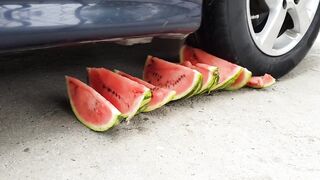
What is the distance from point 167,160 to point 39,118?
1.65ft

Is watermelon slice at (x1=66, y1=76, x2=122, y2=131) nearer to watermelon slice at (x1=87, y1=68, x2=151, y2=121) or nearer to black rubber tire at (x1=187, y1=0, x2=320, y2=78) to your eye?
watermelon slice at (x1=87, y1=68, x2=151, y2=121)

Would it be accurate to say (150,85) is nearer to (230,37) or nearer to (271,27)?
(230,37)

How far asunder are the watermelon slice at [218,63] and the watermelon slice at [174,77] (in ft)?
0.51

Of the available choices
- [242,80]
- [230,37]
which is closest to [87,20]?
[230,37]

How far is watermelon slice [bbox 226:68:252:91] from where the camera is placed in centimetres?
178

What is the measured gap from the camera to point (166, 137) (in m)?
1.41

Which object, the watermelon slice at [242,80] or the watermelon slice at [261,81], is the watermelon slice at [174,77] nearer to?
the watermelon slice at [242,80]

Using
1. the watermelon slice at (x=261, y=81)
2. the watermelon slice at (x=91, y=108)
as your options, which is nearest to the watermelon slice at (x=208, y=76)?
the watermelon slice at (x=261, y=81)

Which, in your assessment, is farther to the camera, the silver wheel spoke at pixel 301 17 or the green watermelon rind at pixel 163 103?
the silver wheel spoke at pixel 301 17

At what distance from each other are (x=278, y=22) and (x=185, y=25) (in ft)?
1.88

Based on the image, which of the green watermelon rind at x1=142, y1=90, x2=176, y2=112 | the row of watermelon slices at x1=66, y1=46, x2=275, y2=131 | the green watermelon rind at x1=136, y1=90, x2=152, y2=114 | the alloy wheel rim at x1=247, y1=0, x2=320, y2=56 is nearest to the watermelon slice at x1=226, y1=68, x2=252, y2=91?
the row of watermelon slices at x1=66, y1=46, x2=275, y2=131

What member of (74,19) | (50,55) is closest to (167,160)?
(74,19)

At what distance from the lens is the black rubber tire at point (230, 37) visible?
5.58 ft

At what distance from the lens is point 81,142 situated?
4.36 ft
